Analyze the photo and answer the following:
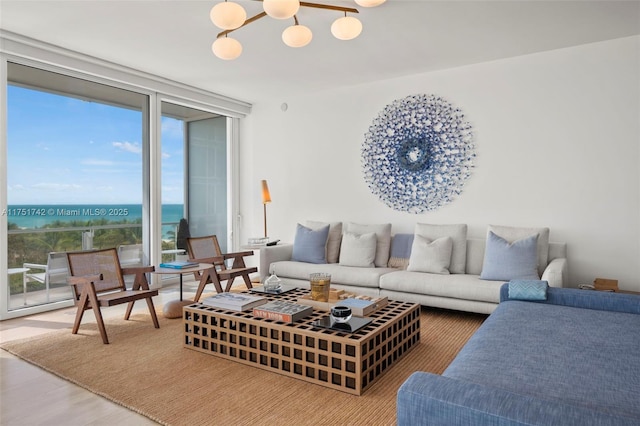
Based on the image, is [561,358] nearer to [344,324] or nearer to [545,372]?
[545,372]

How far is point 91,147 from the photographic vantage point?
4.84 m

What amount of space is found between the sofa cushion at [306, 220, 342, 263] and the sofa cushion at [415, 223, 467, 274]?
113 centimetres

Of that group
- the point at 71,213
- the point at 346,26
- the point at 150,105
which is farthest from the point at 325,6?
the point at 71,213

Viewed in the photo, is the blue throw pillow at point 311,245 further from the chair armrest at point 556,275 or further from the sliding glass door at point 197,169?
the chair armrest at point 556,275

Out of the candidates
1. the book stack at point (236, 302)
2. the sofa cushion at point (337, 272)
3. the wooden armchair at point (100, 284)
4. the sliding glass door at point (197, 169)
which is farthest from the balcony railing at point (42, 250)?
the book stack at point (236, 302)

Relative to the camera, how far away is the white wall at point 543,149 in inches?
158

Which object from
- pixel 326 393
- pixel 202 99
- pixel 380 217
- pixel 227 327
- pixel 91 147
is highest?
pixel 202 99

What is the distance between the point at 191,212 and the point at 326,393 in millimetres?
4237

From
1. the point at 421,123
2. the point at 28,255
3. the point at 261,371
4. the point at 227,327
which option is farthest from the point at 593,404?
the point at 28,255

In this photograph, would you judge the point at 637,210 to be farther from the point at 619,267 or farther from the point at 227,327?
the point at 227,327

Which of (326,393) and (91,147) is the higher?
(91,147)

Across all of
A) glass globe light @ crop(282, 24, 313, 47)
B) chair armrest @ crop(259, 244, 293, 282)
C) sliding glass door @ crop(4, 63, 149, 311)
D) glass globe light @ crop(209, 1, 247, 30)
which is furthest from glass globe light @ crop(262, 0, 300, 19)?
sliding glass door @ crop(4, 63, 149, 311)

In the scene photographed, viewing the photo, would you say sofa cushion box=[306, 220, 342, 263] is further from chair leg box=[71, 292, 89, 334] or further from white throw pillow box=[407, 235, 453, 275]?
chair leg box=[71, 292, 89, 334]

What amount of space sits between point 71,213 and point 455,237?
4157 mm
